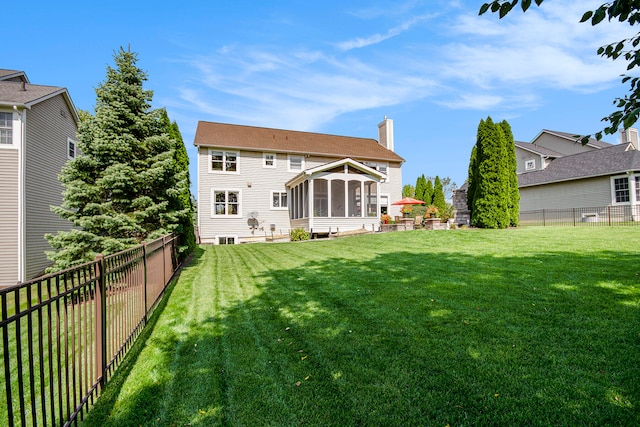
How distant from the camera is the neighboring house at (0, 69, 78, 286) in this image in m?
11.2

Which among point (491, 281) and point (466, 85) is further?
point (466, 85)

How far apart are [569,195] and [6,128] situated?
3120 centimetres

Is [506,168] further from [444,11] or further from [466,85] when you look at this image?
[444,11]

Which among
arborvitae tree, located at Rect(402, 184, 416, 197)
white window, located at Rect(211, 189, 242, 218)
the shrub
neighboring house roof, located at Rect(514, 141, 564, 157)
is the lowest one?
the shrub

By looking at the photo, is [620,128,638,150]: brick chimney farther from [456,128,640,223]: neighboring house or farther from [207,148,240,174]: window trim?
[207,148,240,174]: window trim

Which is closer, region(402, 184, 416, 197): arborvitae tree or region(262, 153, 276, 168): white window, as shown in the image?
region(262, 153, 276, 168): white window

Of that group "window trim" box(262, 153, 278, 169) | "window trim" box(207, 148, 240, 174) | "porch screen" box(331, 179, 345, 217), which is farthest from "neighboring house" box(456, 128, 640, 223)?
"window trim" box(207, 148, 240, 174)

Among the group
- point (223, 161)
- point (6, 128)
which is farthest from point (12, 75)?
point (223, 161)

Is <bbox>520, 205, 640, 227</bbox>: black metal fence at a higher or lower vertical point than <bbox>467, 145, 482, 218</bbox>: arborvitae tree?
lower

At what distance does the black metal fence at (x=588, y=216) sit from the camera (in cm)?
1802

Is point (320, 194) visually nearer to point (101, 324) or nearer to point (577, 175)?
point (577, 175)

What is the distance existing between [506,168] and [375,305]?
14.7 meters

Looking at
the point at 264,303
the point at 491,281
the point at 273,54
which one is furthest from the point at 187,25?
the point at 491,281

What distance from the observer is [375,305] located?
15.7 ft
